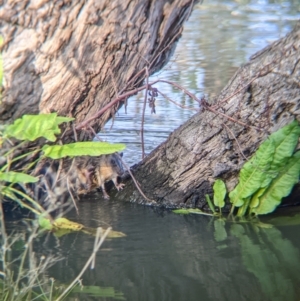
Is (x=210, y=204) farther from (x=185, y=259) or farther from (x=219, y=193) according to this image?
(x=185, y=259)

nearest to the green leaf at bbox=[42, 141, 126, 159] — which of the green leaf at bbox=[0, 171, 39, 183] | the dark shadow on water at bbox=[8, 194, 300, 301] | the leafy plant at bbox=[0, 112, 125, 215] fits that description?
the leafy plant at bbox=[0, 112, 125, 215]

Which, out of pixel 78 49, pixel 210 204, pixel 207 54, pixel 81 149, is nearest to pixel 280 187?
pixel 210 204

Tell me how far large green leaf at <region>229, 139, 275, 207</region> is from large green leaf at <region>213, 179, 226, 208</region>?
0.04 m

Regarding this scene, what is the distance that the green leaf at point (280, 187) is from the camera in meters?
3.49

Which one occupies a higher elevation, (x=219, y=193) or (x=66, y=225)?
(x=219, y=193)

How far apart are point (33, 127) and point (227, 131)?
3.44ft

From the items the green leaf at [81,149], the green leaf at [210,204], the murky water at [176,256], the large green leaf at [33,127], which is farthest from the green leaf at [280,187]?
the large green leaf at [33,127]

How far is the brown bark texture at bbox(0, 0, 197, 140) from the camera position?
3.24m

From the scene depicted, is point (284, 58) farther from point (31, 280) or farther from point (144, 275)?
point (31, 280)

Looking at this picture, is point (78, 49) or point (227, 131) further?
point (227, 131)

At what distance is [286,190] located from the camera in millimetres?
3502

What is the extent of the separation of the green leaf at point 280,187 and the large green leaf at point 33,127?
1.18m

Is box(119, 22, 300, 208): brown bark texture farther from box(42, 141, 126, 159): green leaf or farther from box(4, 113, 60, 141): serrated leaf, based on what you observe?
box(4, 113, 60, 141): serrated leaf

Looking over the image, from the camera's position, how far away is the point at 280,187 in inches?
138
